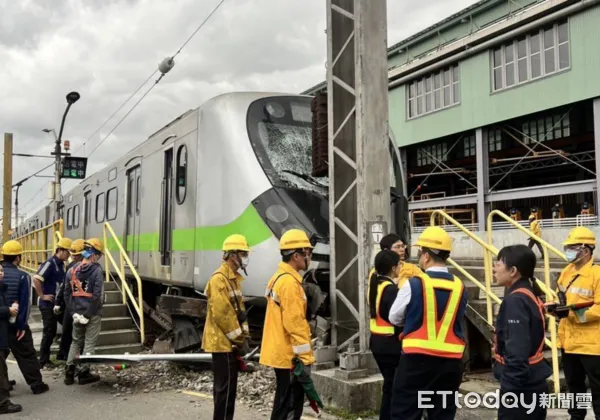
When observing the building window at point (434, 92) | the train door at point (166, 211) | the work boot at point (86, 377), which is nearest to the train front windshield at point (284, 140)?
the train door at point (166, 211)

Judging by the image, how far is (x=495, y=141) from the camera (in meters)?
28.7

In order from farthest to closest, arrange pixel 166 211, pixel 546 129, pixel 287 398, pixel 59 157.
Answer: pixel 546 129 < pixel 59 157 < pixel 166 211 < pixel 287 398

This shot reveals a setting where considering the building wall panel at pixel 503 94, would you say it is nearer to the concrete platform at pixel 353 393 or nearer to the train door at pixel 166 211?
the train door at pixel 166 211

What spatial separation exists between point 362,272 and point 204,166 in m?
2.73

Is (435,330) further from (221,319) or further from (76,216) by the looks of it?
(76,216)

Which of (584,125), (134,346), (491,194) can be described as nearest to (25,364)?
(134,346)

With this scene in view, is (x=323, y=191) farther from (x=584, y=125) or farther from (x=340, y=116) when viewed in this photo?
(x=584, y=125)

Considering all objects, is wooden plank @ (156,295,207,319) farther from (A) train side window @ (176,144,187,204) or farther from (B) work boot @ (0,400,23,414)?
(B) work boot @ (0,400,23,414)

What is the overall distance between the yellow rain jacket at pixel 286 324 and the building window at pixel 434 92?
24.5 metres

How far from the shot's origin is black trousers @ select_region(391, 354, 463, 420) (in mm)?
3564

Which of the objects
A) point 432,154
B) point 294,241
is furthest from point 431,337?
point 432,154

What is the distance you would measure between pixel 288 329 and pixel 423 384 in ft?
3.64

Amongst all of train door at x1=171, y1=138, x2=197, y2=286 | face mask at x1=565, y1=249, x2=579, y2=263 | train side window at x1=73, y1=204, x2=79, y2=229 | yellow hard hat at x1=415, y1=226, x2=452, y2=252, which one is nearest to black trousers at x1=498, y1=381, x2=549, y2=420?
yellow hard hat at x1=415, y1=226, x2=452, y2=252

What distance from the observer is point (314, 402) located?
14.5ft
